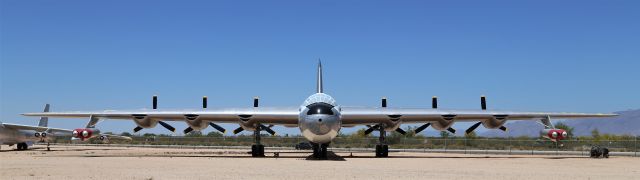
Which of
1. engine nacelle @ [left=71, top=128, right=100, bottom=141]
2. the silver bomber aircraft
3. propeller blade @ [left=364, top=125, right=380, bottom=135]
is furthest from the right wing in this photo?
propeller blade @ [left=364, top=125, right=380, bottom=135]

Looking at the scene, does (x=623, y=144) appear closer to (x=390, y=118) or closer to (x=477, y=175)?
(x=390, y=118)

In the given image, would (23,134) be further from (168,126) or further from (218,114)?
(218,114)

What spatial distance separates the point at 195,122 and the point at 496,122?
59.3ft

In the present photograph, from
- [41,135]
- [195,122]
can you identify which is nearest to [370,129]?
[195,122]

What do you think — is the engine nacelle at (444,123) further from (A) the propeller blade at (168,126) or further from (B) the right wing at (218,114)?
(A) the propeller blade at (168,126)

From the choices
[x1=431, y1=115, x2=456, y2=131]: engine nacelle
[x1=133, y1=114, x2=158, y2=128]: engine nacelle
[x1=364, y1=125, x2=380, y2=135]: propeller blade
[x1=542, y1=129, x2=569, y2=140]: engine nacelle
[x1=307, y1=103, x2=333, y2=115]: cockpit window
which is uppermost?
[x1=307, y1=103, x2=333, y2=115]: cockpit window

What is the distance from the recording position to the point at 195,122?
125 feet

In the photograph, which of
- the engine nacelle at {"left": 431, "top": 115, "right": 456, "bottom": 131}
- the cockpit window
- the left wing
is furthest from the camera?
the engine nacelle at {"left": 431, "top": 115, "right": 456, "bottom": 131}

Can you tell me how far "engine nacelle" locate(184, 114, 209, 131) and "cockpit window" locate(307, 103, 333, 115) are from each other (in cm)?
835

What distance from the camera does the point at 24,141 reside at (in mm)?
57062

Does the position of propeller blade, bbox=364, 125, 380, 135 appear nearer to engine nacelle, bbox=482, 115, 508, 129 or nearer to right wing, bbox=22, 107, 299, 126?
right wing, bbox=22, 107, 299, 126

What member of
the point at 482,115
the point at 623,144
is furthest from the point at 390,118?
the point at 623,144

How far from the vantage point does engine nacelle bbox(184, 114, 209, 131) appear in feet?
121

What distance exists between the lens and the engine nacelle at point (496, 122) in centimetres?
3738
